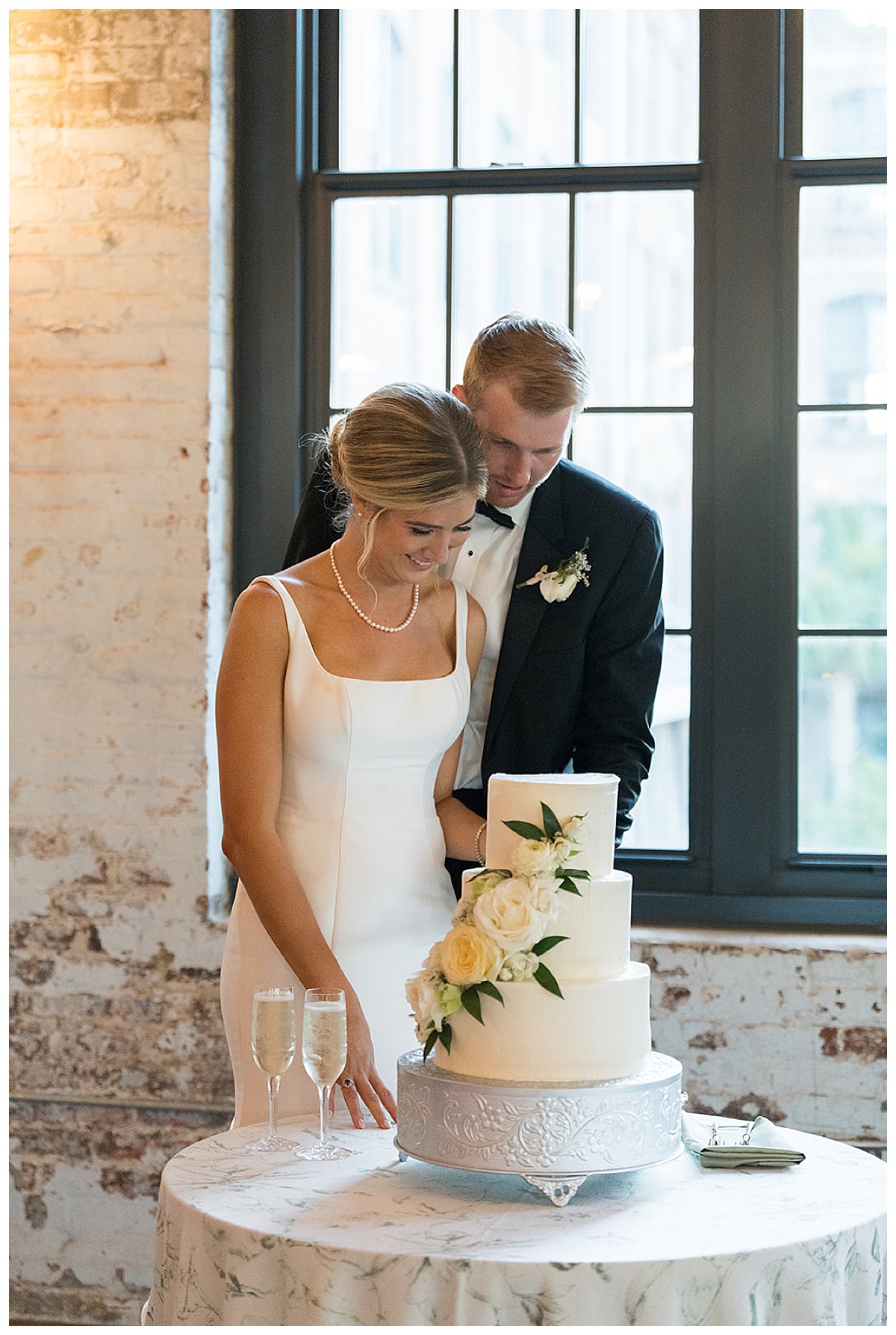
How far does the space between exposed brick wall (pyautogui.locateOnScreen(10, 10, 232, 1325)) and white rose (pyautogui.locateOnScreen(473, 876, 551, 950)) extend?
1764 mm

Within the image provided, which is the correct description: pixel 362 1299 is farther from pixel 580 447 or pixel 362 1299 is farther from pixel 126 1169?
pixel 580 447

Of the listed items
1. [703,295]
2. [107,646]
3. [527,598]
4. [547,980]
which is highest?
[703,295]

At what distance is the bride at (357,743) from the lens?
223cm

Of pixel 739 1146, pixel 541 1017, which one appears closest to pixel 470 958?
pixel 541 1017

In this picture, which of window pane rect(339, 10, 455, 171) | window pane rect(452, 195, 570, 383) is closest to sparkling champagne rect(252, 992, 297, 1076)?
window pane rect(452, 195, 570, 383)

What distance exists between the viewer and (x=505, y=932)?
1.70 meters

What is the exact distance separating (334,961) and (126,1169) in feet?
5.04

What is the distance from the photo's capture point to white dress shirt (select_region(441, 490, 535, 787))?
262 centimetres

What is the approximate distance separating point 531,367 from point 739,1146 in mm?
1293

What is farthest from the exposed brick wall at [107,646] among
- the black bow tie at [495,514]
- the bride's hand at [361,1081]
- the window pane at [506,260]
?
the bride's hand at [361,1081]

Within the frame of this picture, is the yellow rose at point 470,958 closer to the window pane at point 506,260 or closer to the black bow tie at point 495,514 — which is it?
the black bow tie at point 495,514

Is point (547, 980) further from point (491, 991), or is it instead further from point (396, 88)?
point (396, 88)

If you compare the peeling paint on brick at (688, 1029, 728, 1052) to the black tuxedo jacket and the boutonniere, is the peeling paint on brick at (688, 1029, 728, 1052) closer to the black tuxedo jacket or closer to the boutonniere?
the black tuxedo jacket

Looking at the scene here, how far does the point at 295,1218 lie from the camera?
5.30 feet
